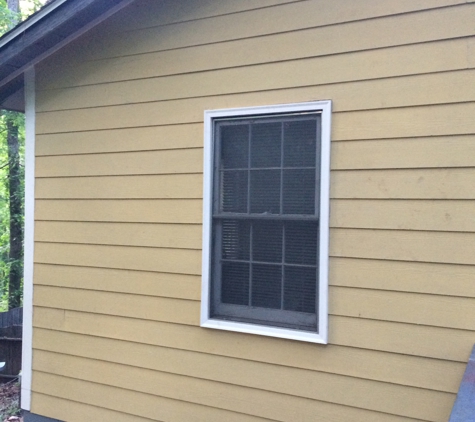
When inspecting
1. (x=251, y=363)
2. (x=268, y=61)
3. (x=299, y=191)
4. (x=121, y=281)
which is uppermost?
(x=268, y=61)

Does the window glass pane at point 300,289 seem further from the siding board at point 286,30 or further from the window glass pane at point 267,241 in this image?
the siding board at point 286,30

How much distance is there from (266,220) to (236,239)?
10.7 inches

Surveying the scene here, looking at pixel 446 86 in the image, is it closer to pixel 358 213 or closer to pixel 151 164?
pixel 358 213

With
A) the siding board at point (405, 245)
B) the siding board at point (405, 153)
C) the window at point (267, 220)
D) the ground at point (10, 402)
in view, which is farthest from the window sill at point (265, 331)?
the ground at point (10, 402)

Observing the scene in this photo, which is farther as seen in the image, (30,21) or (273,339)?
(30,21)

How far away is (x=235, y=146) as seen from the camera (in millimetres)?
3289

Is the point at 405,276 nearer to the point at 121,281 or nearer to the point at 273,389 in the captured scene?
the point at 273,389

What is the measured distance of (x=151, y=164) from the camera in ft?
11.8

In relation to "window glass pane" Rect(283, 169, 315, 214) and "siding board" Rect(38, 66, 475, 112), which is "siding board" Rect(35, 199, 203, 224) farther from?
"siding board" Rect(38, 66, 475, 112)

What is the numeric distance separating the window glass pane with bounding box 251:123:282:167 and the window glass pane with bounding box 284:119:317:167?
0.06 metres

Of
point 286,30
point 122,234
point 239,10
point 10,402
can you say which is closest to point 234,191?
point 122,234

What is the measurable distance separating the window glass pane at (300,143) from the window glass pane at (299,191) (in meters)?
0.06

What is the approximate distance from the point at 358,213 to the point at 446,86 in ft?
2.86

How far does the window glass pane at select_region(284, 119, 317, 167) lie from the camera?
3025 millimetres
